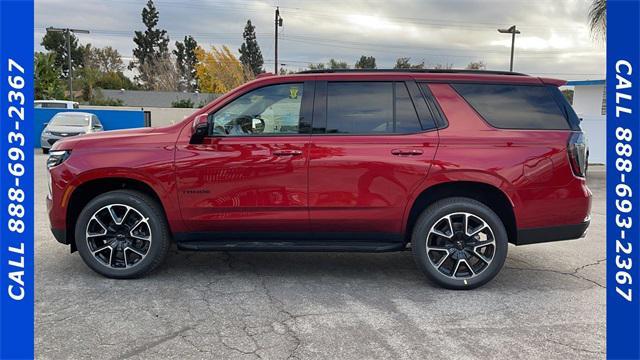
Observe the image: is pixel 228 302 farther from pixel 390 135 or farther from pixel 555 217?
pixel 555 217

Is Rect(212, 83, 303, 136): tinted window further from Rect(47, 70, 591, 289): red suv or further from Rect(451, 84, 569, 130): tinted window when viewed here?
Rect(451, 84, 569, 130): tinted window

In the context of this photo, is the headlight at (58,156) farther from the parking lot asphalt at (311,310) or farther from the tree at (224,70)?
the tree at (224,70)

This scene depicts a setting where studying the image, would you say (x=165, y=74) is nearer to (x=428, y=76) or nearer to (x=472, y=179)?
(x=428, y=76)

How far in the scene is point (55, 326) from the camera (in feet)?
11.6

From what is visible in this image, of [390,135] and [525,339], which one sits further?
[390,135]

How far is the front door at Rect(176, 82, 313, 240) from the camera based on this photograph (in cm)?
431

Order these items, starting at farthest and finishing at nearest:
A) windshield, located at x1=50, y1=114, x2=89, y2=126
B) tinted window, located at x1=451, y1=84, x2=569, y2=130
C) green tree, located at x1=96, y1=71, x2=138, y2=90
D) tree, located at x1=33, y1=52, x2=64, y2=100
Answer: green tree, located at x1=96, y1=71, x2=138, y2=90, tree, located at x1=33, y1=52, x2=64, y2=100, windshield, located at x1=50, y1=114, x2=89, y2=126, tinted window, located at x1=451, y1=84, x2=569, y2=130

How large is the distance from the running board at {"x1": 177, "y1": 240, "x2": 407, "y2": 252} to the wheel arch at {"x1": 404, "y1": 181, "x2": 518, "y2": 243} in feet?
0.95

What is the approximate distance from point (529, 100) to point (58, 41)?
73.9m

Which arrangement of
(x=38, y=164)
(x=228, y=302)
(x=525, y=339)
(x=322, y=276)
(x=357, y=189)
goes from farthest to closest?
(x=38, y=164)
(x=322, y=276)
(x=357, y=189)
(x=228, y=302)
(x=525, y=339)

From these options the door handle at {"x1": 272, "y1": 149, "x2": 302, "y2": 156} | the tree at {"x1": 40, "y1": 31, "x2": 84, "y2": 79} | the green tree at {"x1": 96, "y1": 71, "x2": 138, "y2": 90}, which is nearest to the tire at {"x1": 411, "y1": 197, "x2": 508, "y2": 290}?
the door handle at {"x1": 272, "y1": 149, "x2": 302, "y2": 156}

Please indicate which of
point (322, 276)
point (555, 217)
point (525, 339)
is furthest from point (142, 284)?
point (555, 217)

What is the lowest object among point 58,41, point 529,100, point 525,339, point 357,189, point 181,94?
point 525,339

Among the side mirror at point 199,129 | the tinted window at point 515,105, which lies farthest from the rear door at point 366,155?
the side mirror at point 199,129
